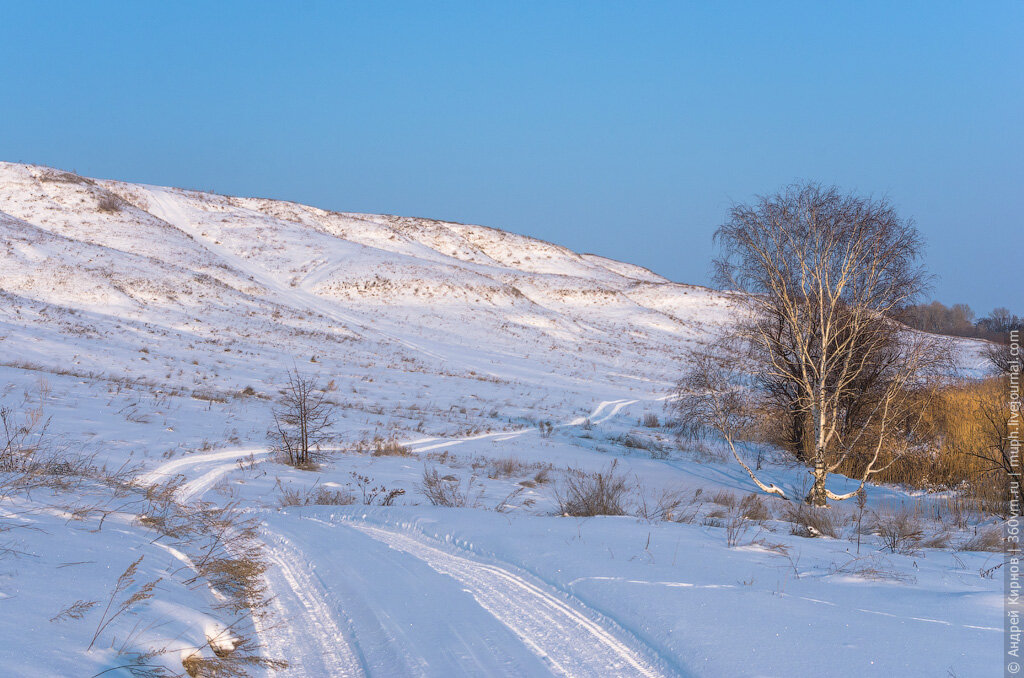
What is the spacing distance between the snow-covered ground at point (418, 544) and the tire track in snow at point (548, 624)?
2 cm

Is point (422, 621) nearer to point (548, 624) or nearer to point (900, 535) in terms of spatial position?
point (548, 624)

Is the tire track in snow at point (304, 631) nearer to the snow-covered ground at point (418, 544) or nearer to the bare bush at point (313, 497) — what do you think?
the snow-covered ground at point (418, 544)

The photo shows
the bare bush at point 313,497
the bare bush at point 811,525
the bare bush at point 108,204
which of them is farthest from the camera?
the bare bush at point 108,204

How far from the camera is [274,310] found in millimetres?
44594

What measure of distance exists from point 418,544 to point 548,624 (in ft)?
8.05

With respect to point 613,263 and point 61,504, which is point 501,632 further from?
point 613,263

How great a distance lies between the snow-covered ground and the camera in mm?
3525

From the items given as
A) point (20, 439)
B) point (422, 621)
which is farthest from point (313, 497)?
point (422, 621)

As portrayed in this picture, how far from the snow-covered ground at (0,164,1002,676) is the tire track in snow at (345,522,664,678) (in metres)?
0.02

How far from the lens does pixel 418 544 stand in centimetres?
626

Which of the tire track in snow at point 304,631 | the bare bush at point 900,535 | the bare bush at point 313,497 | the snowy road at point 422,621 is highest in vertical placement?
the bare bush at point 900,535

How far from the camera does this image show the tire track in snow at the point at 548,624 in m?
3.54

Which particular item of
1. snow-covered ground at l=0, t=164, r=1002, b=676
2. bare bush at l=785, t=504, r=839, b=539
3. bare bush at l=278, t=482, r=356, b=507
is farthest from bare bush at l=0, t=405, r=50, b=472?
bare bush at l=785, t=504, r=839, b=539

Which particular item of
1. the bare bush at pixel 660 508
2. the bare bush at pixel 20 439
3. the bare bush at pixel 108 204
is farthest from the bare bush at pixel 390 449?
the bare bush at pixel 108 204
